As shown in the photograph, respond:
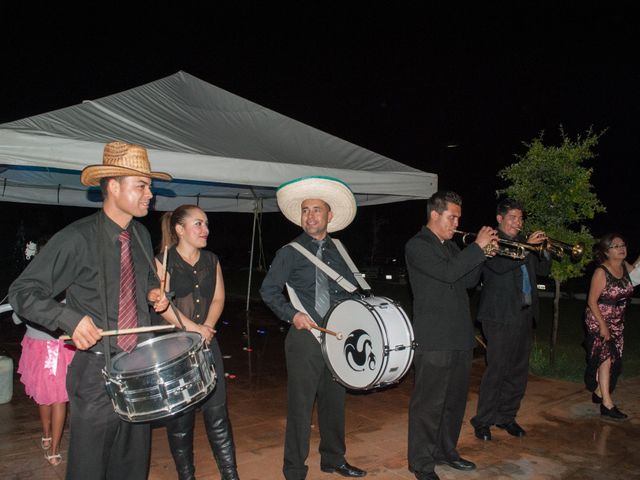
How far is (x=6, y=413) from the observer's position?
5652 mm

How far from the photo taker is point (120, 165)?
9.68 feet

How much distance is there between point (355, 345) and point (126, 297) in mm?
1659

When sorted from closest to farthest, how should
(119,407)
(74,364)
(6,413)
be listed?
1. (119,407)
2. (74,364)
3. (6,413)

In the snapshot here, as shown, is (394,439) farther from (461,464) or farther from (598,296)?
(598,296)

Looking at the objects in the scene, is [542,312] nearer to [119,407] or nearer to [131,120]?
[131,120]

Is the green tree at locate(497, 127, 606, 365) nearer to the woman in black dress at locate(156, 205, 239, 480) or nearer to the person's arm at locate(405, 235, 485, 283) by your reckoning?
the person's arm at locate(405, 235, 485, 283)

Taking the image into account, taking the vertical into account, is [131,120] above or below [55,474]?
above

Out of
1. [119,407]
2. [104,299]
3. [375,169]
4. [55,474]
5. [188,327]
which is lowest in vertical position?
[55,474]

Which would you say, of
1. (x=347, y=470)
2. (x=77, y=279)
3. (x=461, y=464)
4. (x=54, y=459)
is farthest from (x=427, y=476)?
(x=54, y=459)

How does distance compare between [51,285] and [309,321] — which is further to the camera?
[309,321]

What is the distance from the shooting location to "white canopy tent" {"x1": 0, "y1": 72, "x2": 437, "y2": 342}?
4.56 meters

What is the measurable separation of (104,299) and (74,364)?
402 mm

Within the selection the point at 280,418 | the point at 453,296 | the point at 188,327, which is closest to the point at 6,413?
the point at 280,418

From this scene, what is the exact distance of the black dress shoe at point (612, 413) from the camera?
18.9 feet
